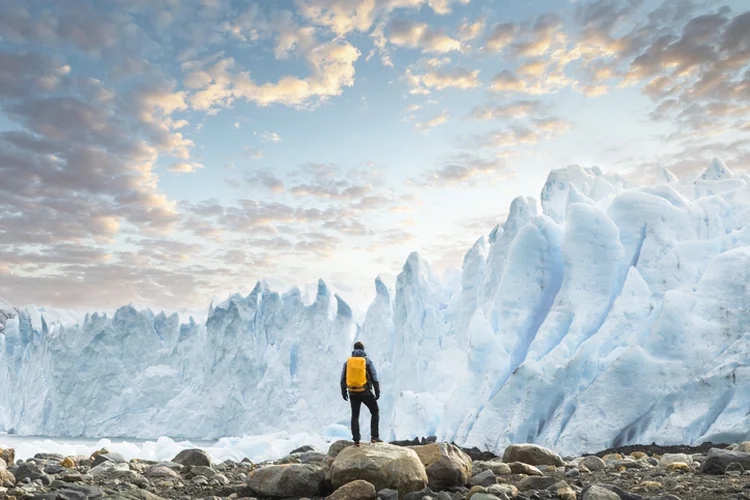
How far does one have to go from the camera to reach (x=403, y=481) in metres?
6.12

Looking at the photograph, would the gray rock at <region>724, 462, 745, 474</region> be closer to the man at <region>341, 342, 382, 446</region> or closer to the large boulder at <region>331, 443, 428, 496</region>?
the large boulder at <region>331, 443, 428, 496</region>

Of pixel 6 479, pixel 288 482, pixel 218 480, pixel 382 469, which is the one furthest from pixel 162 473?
pixel 382 469

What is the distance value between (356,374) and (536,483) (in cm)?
239

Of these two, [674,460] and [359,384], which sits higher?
[359,384]

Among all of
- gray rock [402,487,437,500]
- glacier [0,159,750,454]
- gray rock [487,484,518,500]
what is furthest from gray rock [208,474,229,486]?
glacier [0,159,750,454]

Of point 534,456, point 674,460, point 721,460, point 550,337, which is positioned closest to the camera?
point 721,460

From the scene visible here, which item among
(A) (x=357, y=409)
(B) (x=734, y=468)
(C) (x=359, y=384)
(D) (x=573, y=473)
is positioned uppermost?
(C) (x=359, y=384)

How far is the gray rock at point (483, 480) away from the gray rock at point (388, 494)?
1336 mm

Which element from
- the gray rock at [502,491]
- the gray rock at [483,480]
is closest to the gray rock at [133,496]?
the gray rock at [502,491]

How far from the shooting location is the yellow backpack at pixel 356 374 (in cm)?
733

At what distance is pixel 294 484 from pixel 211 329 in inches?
1353

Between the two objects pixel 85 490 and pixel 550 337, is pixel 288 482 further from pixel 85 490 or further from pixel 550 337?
pixel 550 337

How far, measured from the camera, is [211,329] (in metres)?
39.3

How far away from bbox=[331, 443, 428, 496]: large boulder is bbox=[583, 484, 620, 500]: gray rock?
166 centimetres
